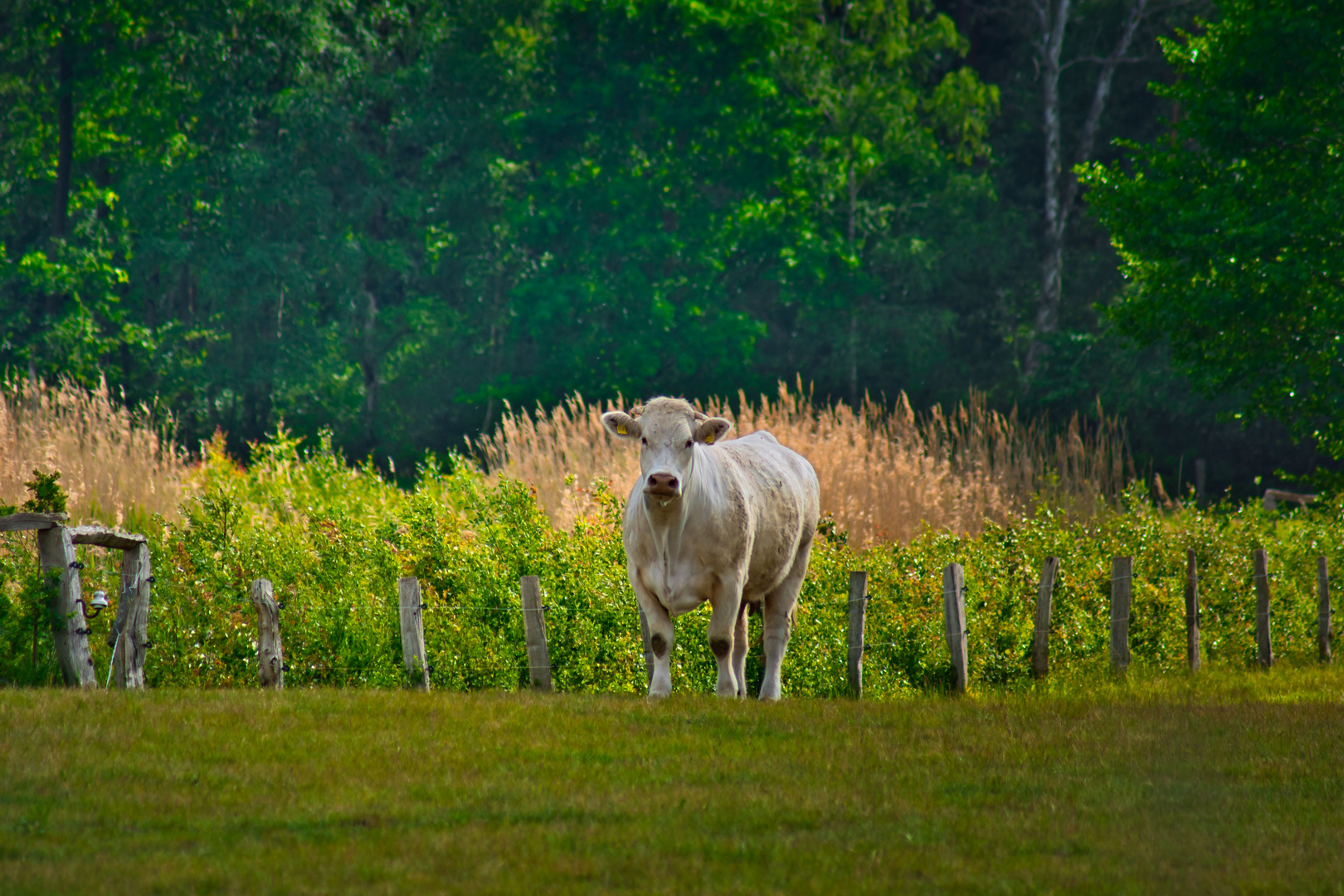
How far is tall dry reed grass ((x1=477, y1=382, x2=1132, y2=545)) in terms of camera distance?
14.3 metres

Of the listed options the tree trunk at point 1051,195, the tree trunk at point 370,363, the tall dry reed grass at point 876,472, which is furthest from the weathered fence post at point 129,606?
the tree trunk at point 370,363

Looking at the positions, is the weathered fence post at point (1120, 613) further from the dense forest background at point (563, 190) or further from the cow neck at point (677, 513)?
the dense forest background at point (563, 190)

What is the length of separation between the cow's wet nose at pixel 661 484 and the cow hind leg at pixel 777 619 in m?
2.11

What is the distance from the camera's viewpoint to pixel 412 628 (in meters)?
8.99

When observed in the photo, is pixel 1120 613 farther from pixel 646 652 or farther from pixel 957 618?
pixel 646 652

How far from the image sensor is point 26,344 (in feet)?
94.8

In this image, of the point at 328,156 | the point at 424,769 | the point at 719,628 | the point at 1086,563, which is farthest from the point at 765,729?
the point at 328,156

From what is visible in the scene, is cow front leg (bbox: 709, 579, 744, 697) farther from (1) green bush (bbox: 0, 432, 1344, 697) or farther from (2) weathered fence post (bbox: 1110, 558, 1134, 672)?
(2) weathered fence post (bbox: 1110, 558, 1134, 672)

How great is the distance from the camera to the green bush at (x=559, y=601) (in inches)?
373

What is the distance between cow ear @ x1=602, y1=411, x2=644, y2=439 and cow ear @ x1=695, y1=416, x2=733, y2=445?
37 centimetres

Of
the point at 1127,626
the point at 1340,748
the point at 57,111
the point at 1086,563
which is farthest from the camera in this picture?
the point at 57,111

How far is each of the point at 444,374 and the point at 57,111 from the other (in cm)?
1099

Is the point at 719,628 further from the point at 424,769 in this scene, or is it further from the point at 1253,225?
the point at 1253,225

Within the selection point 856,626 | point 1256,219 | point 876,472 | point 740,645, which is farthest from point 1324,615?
point 740,645
